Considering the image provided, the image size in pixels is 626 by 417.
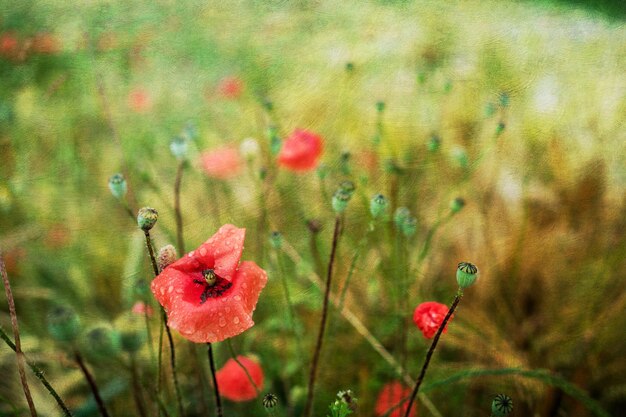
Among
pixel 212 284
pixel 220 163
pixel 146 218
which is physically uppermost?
pixel 146 218

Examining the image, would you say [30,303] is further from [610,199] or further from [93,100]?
[610,199]

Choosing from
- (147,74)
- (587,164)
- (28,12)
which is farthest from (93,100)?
(587,164)

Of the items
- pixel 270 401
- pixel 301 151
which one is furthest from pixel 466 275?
pixel 301 151

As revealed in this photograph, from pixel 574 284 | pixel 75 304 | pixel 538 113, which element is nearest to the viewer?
pixel 574 284

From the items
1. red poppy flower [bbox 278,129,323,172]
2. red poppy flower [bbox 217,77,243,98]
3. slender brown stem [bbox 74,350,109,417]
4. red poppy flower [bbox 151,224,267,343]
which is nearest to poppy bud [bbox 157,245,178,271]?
red poppy flower [bbox 151,224,267,343]

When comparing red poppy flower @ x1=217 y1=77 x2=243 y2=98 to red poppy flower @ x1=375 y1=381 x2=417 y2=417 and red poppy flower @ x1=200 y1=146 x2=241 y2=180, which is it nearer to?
red poppy flower @ x1=200 y1=146 x2=241 y2=180

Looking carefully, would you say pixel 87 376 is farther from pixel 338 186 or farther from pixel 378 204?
pixel 338 186
